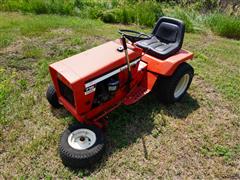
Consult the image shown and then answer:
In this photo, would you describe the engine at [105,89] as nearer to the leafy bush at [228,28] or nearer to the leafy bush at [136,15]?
the leafy bush at [136,15]

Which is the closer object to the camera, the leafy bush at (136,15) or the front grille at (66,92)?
the front grille at (66,92)

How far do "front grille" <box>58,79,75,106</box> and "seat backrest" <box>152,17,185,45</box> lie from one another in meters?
1.68

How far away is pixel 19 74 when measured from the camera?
4.58 m

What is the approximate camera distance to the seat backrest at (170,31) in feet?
12.9

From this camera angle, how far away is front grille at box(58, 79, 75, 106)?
10.4 feet

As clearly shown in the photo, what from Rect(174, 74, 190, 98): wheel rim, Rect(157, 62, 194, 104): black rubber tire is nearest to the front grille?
Rect(157, 62, 194, 104): black rubber tire

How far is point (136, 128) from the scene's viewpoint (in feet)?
11.7

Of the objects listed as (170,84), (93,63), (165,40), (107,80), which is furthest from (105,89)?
(165,40)

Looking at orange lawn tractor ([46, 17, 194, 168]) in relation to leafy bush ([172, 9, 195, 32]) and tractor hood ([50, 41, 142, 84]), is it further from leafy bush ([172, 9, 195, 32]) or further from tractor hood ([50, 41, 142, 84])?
leafy bush ([172, 9, 195, 32])

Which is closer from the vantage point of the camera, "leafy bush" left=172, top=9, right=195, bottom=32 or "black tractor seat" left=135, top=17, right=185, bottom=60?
"black tractor seat" left=135, top=17, right=185, bottom=60

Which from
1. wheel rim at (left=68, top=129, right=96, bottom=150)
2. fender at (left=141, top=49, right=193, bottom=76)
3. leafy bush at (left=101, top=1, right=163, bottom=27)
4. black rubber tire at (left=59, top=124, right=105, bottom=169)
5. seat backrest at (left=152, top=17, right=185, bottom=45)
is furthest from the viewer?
leafy bush at (left=101, top=1, right=163, bottom=27)

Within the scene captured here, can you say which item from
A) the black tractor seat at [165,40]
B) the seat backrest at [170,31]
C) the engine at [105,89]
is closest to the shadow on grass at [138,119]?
the engine at [105,89]

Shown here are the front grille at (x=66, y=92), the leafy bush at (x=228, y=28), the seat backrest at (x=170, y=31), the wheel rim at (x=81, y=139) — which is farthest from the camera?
the leafy bush at (x=228, y=28)

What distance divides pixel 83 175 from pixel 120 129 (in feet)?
2.66
